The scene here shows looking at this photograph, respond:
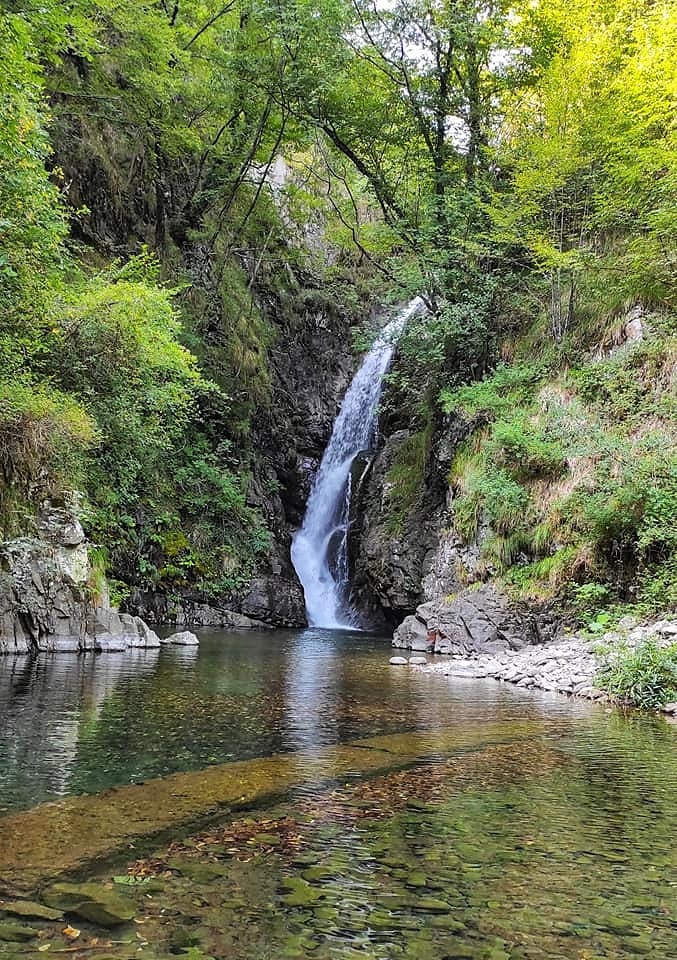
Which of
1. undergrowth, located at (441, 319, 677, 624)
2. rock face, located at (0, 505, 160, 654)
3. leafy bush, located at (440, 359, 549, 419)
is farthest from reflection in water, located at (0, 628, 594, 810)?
leafy bush, located at (440, 359, 549, 419)

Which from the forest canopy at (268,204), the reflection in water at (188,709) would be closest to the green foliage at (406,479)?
the forest canopy at (268,204)

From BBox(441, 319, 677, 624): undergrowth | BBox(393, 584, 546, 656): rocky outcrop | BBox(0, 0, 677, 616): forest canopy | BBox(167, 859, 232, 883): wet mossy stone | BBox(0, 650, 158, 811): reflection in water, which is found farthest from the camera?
BBox(0, 0, 677, 616): forest canopy

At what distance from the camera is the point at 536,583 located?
1141 cm

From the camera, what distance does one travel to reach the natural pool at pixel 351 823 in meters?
2.18

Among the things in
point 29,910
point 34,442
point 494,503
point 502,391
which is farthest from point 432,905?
point 502,391

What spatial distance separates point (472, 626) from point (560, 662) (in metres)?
2.98

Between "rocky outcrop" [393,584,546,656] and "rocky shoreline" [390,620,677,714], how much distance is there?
0.36 metres

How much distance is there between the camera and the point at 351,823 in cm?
328

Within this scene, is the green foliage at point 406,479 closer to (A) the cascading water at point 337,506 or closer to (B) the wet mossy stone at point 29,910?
(A) the cascading water at point 337,506

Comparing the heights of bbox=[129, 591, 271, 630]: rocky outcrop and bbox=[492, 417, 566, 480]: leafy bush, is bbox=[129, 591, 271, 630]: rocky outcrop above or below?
below

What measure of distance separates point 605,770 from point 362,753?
5.12 feet

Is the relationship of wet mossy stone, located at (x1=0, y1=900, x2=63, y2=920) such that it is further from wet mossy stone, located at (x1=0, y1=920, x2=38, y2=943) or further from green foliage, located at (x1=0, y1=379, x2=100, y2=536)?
green foliage, located at (x1=0, y1=379, x2=100, y2=536)

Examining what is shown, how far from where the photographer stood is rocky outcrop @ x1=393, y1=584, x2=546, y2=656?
11172mm

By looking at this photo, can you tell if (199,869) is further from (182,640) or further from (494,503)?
(494,503)
